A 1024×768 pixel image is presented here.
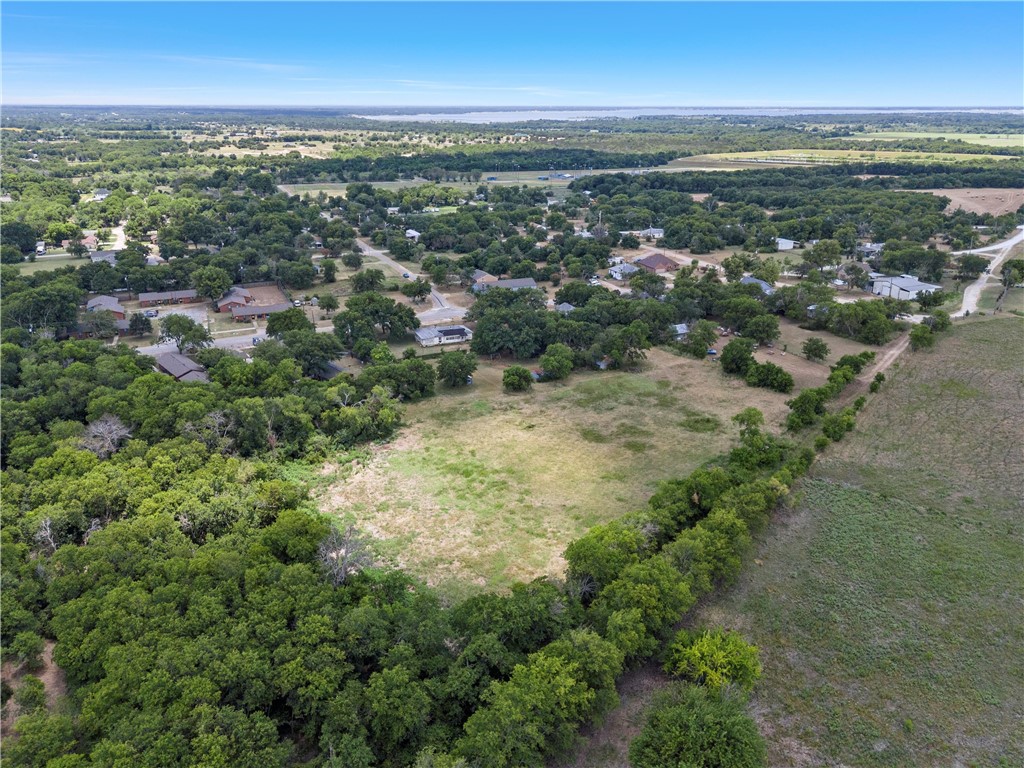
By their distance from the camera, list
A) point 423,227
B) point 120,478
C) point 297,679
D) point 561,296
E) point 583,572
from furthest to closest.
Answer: point 423,227 → point 561,296 → point 120,478 → point 583,572 → point 297,679

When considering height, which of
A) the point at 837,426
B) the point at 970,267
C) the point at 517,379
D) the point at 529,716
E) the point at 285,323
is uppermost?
the point at 970,267

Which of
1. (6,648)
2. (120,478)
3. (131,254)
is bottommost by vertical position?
(6,648)

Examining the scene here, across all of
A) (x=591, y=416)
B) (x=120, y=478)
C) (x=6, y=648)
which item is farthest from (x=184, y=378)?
(x=591, y=416)

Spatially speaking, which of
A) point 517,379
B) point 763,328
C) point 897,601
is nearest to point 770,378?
point 763,328

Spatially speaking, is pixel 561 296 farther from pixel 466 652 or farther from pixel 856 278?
pixel 466 652

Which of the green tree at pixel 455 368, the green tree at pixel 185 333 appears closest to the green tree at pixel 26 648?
the green tree at pixel 455 368

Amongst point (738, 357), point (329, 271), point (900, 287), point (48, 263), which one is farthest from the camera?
point (48, 263)

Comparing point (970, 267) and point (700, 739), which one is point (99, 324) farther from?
point (970, 267)

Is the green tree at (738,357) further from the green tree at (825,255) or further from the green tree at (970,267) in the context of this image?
the green tree at (970,267)
